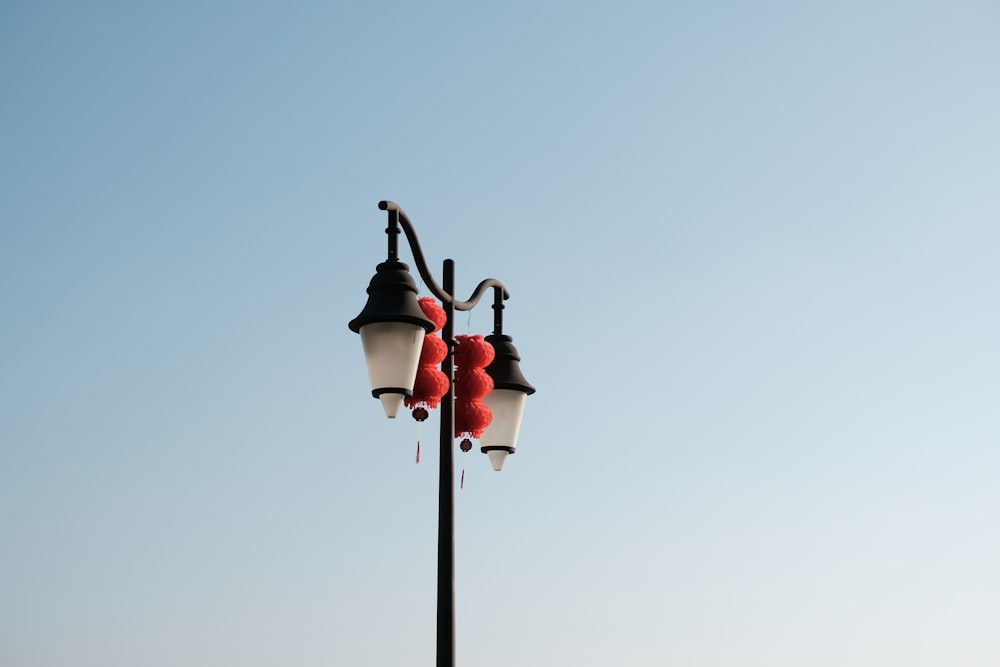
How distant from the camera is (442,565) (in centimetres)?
855

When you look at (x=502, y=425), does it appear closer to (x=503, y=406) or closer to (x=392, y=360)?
(x=503, y=406)

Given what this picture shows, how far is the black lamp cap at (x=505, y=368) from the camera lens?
1009 cm

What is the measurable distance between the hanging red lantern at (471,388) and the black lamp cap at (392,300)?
1393mm

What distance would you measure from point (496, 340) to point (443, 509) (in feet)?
6.99

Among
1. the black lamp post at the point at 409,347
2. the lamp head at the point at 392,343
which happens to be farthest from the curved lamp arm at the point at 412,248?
the lamp head at the point at 392,343

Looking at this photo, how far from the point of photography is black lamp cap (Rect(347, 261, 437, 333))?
8.25 metres

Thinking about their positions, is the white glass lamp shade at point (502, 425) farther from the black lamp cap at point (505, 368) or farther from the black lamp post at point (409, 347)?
the black lamp post at point (409, 347)

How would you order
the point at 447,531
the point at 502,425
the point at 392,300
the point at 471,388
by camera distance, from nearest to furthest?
the point at 392,300 → the point at 447,531 → the point at 471,388 → the point at 502,425

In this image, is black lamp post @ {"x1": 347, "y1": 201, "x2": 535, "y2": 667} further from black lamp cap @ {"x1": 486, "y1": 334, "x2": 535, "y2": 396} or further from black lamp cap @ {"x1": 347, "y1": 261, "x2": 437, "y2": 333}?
black lamp cap @ {"x1": 486, "y1": 334, "x2": 535, "y2": 396}

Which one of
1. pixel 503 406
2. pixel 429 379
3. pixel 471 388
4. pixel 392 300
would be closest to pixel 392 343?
pixel 392 300

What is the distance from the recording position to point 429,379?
29.7ft

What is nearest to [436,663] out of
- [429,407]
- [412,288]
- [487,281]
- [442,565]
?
[442,565]

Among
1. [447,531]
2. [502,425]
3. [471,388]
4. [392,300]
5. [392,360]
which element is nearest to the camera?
[392,360]

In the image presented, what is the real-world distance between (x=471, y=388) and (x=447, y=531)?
1568 mm
